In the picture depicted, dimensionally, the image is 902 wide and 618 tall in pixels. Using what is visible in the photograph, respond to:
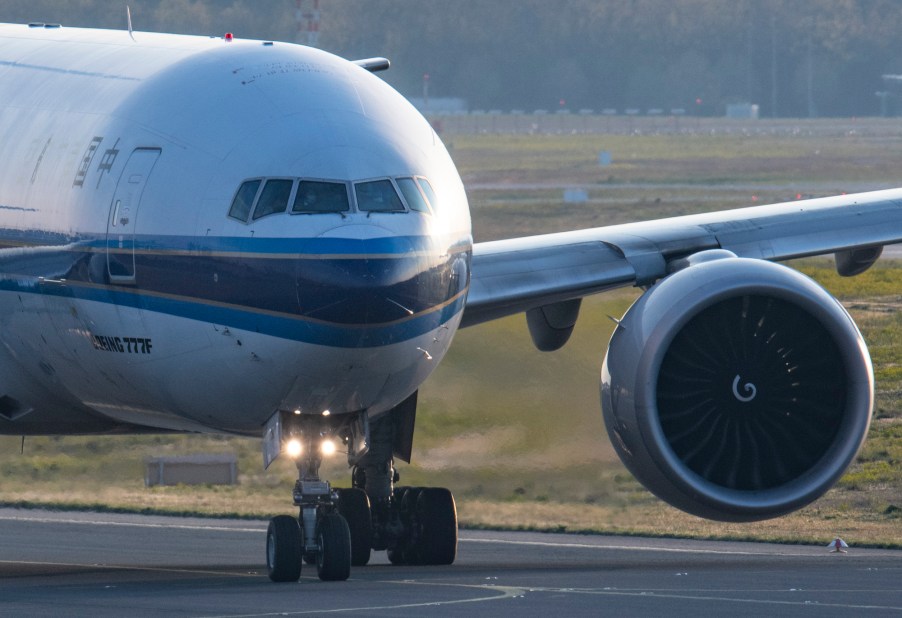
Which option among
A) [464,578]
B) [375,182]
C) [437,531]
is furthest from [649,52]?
[375,182]

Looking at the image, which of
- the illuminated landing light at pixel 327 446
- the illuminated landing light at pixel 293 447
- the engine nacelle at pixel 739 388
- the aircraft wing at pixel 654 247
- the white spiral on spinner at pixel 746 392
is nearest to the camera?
the illuminated landing light at pixel 293 447

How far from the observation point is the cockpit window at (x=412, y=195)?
16.9 meters

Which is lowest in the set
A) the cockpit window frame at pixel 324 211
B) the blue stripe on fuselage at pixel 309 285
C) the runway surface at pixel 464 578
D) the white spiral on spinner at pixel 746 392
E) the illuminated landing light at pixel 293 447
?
the runway surface at pixel 464 578

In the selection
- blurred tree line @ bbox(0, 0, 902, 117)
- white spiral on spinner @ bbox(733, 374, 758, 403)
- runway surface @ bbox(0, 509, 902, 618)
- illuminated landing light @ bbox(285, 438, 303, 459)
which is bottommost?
runway surface @ bbox(0, 509, 902, 618)

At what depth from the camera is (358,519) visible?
2184 cm

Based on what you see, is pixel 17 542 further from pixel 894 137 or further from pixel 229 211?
pixel 894 137

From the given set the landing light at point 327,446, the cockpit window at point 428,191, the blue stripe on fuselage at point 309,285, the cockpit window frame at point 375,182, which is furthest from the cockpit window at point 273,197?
the landing light at point 327,446

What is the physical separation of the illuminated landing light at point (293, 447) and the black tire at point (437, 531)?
4.19 metres

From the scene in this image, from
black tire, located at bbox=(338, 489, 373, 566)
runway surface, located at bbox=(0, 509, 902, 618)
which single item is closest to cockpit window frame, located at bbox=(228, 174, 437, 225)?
runway surface, located at bbox=(0, 509, 902, 618)

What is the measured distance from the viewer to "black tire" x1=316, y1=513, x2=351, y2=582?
1809 cm

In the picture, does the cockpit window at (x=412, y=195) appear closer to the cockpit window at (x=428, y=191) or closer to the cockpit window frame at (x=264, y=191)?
the cockpit window at (x=428, y=191)

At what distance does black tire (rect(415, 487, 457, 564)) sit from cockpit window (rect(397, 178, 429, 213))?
232 inches

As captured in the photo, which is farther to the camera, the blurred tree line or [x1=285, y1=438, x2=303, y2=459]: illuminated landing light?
the blurred tree line

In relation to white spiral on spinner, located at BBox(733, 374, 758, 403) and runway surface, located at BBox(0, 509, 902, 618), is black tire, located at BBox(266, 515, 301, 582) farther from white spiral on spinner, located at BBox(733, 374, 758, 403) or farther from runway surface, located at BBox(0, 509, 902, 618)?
white spiral on spinner, located at BBox(733, 374, 758, 403)
